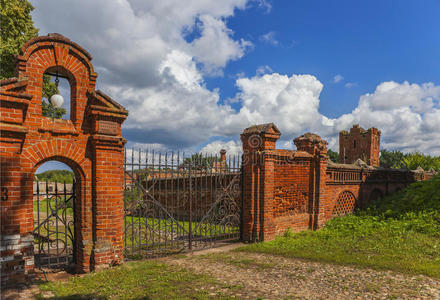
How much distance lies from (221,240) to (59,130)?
5344mm

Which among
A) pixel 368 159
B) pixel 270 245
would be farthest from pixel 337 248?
pixel 368 159

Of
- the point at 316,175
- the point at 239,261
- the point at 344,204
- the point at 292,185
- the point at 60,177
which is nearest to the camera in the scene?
the point at 239,261

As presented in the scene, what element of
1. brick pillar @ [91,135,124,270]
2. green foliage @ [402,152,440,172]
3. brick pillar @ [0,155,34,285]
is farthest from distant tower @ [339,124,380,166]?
brick pillar @ [0,155,34,285]

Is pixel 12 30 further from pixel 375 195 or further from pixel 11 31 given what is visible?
pixel 375 195

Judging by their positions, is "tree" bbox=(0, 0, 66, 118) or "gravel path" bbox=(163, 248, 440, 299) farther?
"tree" bbox=(0, 0, 66, 118)

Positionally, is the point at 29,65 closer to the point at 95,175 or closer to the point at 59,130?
the point at 59,130

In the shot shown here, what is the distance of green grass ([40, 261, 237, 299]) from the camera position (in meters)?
4.31

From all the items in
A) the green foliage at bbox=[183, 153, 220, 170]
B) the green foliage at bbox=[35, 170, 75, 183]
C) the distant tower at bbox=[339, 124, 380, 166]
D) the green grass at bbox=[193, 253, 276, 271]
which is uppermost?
the distant tower at bbox=[339, 124, 380, 166]

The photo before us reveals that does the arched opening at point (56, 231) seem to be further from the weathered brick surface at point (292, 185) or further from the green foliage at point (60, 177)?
the weathered brick surface at point (292, 185)

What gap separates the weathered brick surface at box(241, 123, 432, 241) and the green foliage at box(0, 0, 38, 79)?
10.1 meters

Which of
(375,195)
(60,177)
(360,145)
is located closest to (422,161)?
(360,145)

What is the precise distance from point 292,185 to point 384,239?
2.94 m

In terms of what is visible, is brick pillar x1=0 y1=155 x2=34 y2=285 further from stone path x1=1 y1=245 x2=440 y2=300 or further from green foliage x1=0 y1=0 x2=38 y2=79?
green foliage x1=0 y1=0 x2=38 y2=79

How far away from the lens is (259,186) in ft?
25.7
